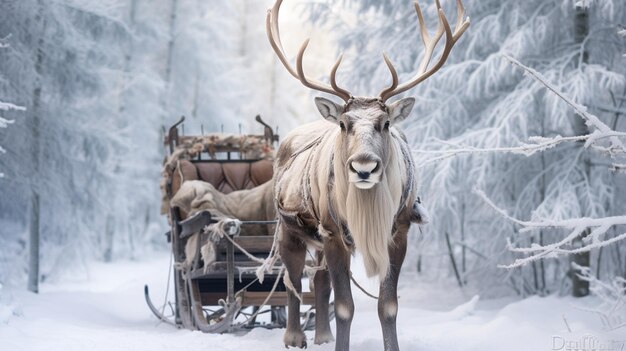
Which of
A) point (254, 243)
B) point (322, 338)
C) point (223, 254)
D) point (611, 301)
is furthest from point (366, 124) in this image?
point (223, 254)

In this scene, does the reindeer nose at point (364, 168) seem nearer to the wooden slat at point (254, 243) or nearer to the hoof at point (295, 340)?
the hoof at point (295, 340)

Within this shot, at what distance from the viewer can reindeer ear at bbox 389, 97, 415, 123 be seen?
14.4 ft

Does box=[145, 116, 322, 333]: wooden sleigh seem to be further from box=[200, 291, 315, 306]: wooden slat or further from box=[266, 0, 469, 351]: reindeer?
box=[266, 0, 469, 351]: reindeer

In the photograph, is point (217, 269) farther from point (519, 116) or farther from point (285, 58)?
point (519, 116)

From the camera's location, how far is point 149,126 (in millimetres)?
18078

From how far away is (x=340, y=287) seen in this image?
181 inches

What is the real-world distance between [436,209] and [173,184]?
3.06 metres

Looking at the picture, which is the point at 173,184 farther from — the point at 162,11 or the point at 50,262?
the point at 162,11

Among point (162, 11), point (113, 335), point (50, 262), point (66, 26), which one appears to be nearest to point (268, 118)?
point (162, 11)

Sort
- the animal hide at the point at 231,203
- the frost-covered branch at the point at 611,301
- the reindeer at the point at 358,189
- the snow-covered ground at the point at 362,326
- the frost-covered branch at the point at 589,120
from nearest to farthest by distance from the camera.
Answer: the frost-covered branch at the point at 589,120 < the reindeer at the point at 358,189 < the frost-covered branch at the point at 611,301 < the snow-covered ground at the point at 362,326 < the animal hide at the point at 231,203

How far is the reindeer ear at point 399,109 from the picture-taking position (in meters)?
4.39

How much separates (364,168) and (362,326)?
14.1ft

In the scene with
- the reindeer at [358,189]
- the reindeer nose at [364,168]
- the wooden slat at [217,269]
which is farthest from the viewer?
the wooden slat at [217,269]

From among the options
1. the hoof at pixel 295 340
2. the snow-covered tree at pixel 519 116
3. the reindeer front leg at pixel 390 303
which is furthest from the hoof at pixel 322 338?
the snow-covered tree at pixel 519 116
